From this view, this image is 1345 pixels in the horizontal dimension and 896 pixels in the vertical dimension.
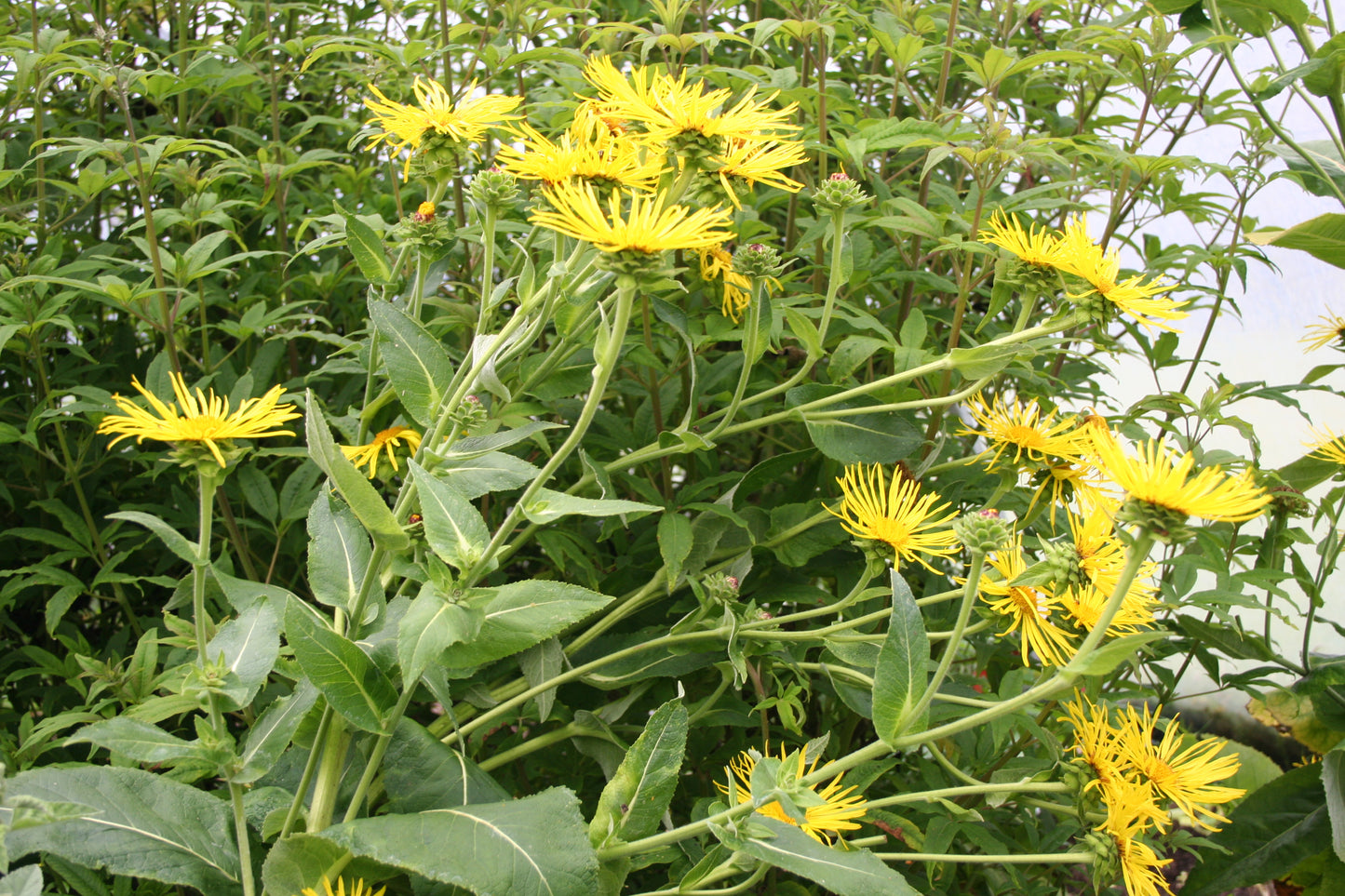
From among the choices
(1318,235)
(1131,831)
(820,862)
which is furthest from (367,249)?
(1318,235)

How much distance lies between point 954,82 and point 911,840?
1203mm

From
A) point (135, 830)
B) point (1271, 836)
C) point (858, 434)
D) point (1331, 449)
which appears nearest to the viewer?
point (135, 830)

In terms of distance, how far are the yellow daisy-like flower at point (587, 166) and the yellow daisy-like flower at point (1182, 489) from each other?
0.35 m

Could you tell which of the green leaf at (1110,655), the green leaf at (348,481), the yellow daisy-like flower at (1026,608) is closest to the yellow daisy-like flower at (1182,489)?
the green leaf at (1110,655)

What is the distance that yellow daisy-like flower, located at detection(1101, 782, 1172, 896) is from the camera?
68 centimetres

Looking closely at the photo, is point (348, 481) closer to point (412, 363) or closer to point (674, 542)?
point (412, 363)

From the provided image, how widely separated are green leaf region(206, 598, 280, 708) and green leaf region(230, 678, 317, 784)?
0.03m

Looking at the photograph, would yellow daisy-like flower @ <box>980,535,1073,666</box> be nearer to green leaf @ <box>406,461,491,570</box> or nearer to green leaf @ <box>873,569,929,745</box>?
green leaf @ <box>873,569,929,745</box>

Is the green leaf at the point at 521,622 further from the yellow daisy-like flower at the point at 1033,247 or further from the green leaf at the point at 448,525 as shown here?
the yellow daisy-like flower at the point at 1033,247

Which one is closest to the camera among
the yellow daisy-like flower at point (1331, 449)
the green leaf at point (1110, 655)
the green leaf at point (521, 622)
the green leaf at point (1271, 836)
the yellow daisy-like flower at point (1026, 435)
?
the green leaf at point (1110, 655)

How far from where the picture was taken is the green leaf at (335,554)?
0.69 metres

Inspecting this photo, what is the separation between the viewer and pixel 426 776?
2.22 ft

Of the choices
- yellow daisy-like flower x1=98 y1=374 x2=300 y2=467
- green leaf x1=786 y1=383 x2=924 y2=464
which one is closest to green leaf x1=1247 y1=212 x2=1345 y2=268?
green leaf x1=786 y1=383 x2=924 y2=464

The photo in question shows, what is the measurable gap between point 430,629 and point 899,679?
11.1 inches
